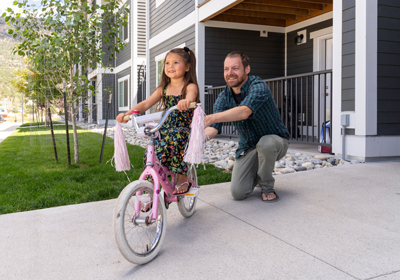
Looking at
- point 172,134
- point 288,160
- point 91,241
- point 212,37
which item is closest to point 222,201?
point 172,134

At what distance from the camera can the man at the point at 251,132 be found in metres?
3.00

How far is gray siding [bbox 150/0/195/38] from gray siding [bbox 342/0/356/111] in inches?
174

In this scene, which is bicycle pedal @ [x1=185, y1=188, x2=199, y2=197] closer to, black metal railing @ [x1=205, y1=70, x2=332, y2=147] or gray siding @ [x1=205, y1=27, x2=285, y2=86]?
black metal railing @ [x1=205, y1=70, x2=332, y2=147]

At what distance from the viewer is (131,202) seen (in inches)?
80.7

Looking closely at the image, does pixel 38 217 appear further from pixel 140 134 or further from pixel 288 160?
pixel 288 160

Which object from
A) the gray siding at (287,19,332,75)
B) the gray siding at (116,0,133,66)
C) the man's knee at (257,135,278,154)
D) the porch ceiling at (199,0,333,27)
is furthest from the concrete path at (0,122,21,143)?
the man's knee at (257,135,278,154)

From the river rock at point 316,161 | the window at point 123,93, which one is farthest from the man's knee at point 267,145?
the window at point 123,93

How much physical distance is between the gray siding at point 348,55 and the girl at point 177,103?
2951 mm

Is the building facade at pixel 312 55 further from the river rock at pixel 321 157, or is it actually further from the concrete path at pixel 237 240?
the concrete path at pixel 237 240

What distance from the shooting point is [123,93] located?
635 inches

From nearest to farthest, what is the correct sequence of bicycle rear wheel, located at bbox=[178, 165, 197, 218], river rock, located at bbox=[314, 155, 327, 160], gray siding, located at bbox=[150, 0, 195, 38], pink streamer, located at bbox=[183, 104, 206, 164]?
pink streamer, located at bbox=[183, 104, 206, 164], bicycle rear wheel, located at bbox=[178, 165, 197, 218], river rock, located at bbox=[314, 155, 327, 160], gray siding, located at bbox=[150, 0, 195, 38]

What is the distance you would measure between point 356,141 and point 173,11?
6728 millimetres

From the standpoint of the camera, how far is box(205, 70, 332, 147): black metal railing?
5.51 metres

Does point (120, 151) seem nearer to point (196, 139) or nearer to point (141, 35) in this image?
point (196, 139)
